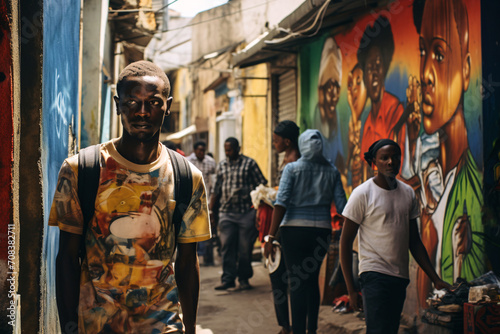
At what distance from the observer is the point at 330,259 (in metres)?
7.21

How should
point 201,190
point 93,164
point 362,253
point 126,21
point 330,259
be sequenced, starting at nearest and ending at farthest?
point 93,164 → point 201,190 → point 362,253 → point 330,259 → point 126,21

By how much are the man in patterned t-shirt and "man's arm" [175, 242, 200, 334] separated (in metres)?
0.07

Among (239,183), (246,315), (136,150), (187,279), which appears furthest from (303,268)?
(239,183)

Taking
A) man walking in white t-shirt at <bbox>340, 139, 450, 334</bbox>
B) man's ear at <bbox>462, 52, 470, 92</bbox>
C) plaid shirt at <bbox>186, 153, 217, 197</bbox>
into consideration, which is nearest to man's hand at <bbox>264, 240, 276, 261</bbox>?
man walking in white t-shirt at <bbox>340, 139, 450, 334</bbox>

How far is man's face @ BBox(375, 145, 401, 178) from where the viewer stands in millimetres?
4492

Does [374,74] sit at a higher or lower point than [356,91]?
higher

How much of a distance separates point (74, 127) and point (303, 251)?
228 centimetres

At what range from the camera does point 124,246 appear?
2.52 m

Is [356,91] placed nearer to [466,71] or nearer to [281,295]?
[466,71]

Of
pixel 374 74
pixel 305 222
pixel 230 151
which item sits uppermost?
pixel 374 74

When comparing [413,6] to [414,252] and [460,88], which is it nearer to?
[460,88]

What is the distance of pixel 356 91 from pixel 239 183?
83.9 inches

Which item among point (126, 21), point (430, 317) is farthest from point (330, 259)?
point (126, 21)

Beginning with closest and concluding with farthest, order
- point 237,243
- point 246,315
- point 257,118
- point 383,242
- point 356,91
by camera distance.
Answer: point 383,242
point 246,315
point 356,91
point 237,243
point 257,118
